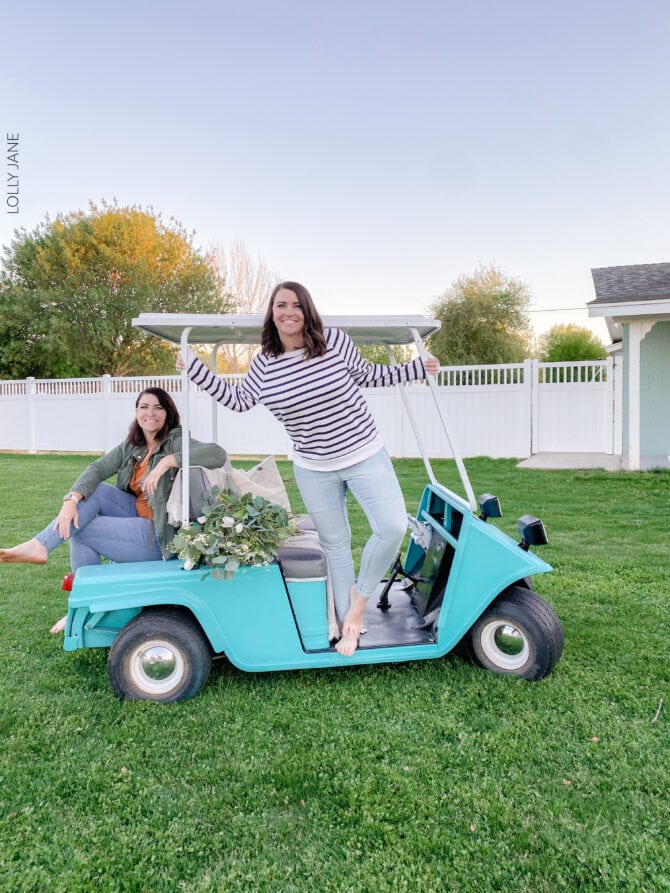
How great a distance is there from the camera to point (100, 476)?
313cm

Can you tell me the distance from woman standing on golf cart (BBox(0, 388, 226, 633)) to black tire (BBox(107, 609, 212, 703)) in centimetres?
35

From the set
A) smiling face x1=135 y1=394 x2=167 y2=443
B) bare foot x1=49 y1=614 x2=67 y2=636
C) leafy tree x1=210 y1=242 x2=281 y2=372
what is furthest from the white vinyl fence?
leafy tree x1=210 y1=242 x2=281 y2=372

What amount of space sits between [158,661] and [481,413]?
9.39 meters

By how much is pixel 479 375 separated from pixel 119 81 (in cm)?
740

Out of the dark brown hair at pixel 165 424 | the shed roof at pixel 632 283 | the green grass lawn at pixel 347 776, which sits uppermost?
the shed roof at pixel 632 283

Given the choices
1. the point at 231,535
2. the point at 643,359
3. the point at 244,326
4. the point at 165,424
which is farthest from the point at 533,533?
the point at 643,359

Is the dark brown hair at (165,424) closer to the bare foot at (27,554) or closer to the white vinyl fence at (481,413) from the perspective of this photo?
the bare foot at (27,554)

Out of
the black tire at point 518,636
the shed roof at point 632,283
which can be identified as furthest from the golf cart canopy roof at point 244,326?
the shed roof at point 632,283

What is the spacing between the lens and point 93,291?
870 inches

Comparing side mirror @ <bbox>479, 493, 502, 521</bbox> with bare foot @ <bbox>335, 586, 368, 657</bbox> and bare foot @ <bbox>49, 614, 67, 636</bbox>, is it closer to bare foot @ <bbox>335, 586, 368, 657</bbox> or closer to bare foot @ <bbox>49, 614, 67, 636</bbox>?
bare foot @ <bbox>335, 586, 368, 657</bbox>

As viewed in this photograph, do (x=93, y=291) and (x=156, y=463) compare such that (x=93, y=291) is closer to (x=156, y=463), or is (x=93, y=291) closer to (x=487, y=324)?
(x=487, y=324)

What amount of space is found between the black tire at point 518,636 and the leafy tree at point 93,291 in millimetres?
20975

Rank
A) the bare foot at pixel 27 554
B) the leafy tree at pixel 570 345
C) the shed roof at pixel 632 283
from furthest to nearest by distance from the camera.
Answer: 1. the leafy tree at pixel 570 345
2. the shed roof at pixel 632 283
3. the bare foot at pixel 27 554

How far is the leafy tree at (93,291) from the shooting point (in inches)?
864
